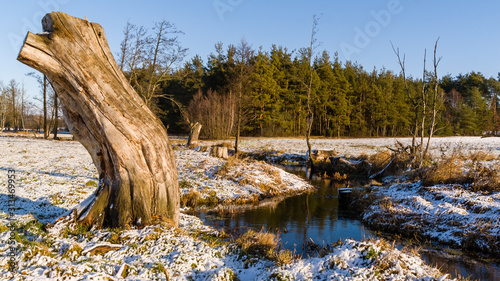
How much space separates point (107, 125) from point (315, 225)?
6608 mm

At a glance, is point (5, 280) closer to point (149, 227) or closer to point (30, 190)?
point (149, 227)

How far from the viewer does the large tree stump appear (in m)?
4.93

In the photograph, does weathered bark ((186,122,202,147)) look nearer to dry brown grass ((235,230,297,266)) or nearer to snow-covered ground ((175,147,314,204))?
snow-covered ground ((175,147,314,204))

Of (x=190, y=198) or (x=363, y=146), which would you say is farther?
(x=363, y=146)

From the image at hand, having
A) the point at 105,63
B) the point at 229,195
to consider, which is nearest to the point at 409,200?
the point at 229,195

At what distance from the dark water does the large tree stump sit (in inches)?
120

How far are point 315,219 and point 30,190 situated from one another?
327 inches

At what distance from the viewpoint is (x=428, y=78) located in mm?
60500

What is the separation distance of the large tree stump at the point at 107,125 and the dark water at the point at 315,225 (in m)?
3.04

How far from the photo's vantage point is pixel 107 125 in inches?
211

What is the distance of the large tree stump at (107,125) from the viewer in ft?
16.2

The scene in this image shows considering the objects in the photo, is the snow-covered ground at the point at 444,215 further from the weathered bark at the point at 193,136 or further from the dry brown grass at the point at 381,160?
the weathered bark at the point at 193,136

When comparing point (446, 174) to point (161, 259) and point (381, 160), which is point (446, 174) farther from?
point (161, 259)

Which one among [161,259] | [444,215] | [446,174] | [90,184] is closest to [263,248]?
[161,259]
